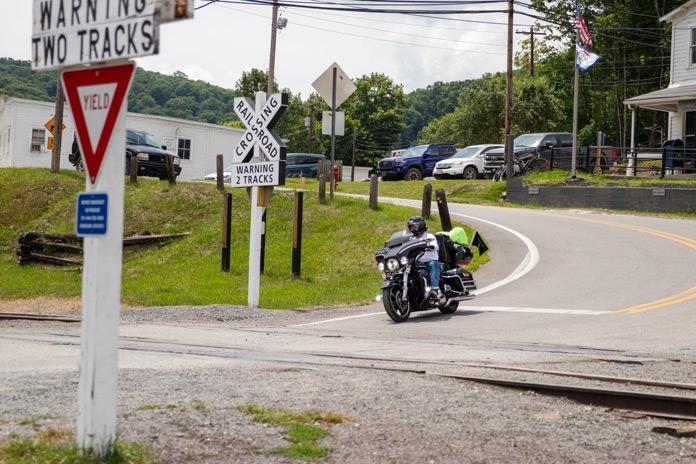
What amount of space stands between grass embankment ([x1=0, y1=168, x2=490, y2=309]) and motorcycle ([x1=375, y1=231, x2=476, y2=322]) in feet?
9.82

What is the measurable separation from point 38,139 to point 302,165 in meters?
13.8

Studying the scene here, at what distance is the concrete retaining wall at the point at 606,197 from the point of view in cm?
3083

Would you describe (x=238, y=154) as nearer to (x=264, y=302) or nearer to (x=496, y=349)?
(x=264, y=302)

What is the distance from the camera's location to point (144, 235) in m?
27.6

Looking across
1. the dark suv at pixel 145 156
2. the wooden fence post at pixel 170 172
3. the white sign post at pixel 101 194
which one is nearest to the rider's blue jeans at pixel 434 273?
the white sign post at pixel 101 194

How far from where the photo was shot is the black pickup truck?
124 ft

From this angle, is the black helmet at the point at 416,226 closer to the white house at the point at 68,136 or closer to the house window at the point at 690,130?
the house window at the point at 690,130

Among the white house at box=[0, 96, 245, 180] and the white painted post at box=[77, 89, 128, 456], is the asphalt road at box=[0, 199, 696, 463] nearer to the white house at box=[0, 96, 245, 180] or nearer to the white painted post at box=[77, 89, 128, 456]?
the white painted post at box=[77, 89, 128, 456]

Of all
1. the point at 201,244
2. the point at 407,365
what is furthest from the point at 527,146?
the point at 407,365

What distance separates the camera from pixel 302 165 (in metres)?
48.7

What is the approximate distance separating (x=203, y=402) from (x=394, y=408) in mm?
1404

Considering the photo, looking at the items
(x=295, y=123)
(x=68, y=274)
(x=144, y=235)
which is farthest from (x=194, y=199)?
(x=295, y=123)

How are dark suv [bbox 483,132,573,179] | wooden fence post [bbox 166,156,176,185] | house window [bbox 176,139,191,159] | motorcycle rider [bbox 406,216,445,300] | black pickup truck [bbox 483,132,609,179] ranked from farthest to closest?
house window [bbox 176,139,191,159], dark suv [bbox 483,132,573,179], black pickup truck [bbox 483,132,609,179], wooden fence post [bbox 166,156,176,185], motorcycle rider [bbox 406,216,445,300]

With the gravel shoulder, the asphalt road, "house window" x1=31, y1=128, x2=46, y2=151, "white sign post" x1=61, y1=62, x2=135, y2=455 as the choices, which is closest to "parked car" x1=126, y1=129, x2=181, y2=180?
"house window" x1=31, y1=128, x2=46, y2=151
